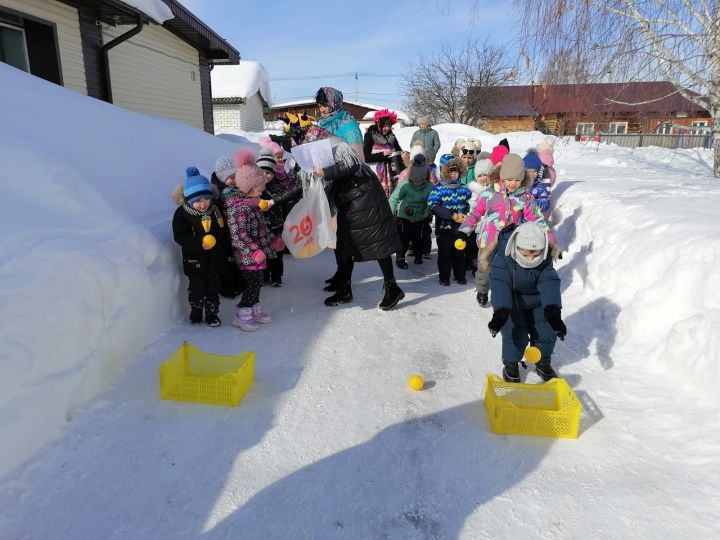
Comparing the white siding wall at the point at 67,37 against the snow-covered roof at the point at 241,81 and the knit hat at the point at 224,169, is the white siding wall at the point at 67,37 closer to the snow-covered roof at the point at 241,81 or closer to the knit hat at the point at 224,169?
the knit hat at the point at 224,169

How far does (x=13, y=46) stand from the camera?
8.31 metres

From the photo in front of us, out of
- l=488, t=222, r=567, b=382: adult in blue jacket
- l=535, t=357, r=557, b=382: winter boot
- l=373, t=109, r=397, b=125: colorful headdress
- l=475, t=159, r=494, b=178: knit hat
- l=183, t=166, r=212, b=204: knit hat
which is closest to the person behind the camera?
l=488, t=222, r=567, b=382: adult in blue jacket

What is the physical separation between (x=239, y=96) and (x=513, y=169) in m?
26.9

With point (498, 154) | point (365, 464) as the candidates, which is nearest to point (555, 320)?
point (365, 464)

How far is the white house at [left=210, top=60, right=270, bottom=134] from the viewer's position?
28141 mm

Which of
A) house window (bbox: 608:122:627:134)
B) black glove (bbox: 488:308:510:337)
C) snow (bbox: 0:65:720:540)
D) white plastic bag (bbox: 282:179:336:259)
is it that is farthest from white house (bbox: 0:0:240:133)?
house window (bbox: 608:122:627:134)

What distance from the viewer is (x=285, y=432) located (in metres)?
2.72

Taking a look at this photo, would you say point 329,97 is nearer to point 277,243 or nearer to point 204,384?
point 277,243

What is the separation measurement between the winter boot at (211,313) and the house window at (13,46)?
24.4 feet

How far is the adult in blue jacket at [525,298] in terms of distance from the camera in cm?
303

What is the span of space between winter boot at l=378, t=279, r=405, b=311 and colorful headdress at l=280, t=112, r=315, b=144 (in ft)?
5.39

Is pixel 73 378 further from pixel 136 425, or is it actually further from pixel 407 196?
pixel 407 196

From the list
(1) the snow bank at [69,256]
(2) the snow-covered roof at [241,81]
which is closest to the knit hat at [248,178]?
(1) the snow bank at [69,256]

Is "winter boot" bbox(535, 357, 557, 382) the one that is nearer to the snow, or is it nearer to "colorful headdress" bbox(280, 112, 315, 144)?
the snow
